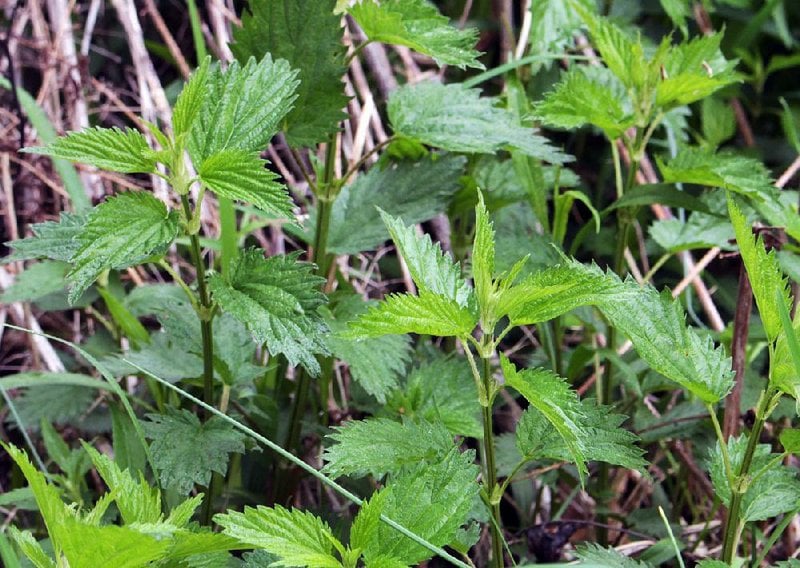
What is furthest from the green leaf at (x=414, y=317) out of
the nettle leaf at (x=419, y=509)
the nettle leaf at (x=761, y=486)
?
the nettle leaf at (x=761, y=486)

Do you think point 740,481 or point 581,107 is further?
point 581,107

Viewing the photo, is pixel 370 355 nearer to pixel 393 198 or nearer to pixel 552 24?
pixel 393 198

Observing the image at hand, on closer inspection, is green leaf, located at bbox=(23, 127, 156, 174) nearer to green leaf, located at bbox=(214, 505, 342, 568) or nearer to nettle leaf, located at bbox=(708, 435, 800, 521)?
green leaf, located at bbox=(214, 505, 342, 568)

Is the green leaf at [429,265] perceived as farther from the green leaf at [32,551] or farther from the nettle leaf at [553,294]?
the green leaf at [32,551]

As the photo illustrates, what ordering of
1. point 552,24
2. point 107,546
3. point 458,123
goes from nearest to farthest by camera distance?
point 107,546
point 458,123
point 552,24

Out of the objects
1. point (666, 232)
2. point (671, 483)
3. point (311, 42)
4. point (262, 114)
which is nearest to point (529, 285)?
point (262, 114)

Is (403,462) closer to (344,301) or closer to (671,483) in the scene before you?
(344,301)

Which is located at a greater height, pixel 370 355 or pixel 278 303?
pixel 278 303

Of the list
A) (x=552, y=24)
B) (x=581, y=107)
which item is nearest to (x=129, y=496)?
(x=581, y=107)
